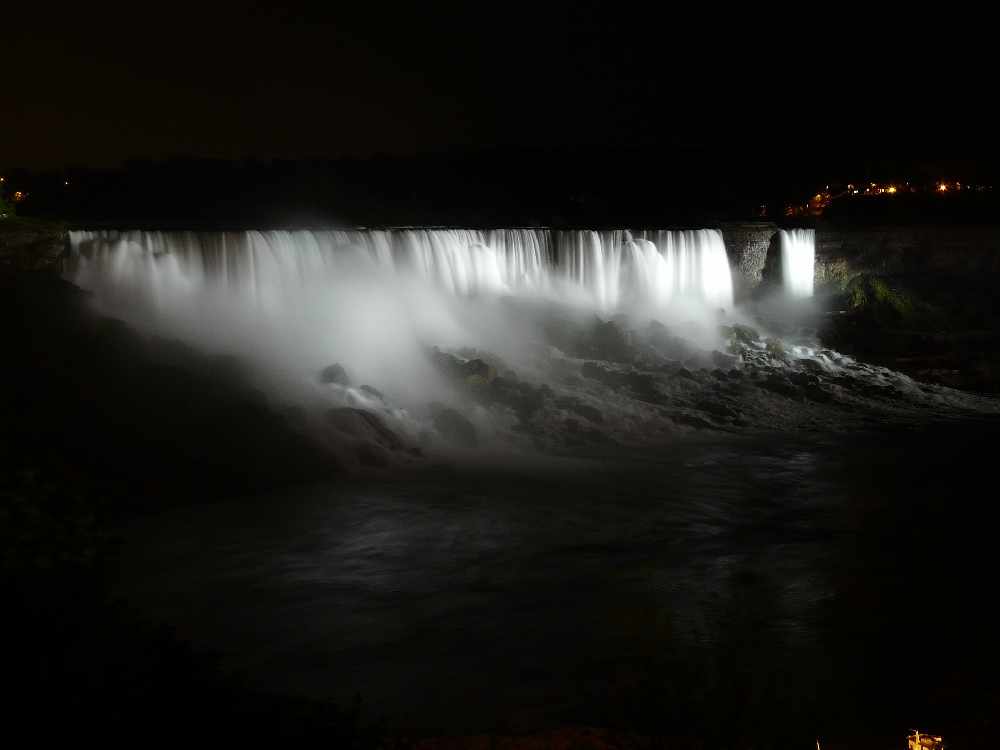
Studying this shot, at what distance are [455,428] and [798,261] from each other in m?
18.0

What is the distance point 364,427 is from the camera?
48.1 ft

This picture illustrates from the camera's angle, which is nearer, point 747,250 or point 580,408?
point 580,408

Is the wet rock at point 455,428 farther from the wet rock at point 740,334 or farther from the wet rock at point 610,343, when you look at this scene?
the wet rock at point 740,334

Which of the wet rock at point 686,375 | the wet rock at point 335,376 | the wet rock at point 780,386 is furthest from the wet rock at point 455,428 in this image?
the wet rock at point 780,386

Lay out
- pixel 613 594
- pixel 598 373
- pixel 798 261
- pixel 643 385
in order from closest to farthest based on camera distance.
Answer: pixel 613 594 < pixel 643 385 < pixel 598 373 < pixel 798 261

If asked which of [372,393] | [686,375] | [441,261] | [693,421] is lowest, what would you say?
[693,421]

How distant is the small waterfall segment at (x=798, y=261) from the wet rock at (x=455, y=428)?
1706 cm

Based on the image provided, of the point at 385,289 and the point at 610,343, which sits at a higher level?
the point at 385,289

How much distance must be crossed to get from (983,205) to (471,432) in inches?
1023

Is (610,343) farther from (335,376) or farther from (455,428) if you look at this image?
(335,376)

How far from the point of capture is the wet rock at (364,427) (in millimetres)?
14438

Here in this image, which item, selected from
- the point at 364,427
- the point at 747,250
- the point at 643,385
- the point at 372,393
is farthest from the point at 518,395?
the point at 747,250

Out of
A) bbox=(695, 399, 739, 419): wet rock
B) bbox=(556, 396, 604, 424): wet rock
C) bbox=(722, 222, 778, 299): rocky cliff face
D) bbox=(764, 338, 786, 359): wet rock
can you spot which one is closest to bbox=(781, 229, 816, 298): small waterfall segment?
bbox=(722, 222, 778, 299): rocky cliff face

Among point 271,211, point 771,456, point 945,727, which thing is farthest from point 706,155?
point 945,727
